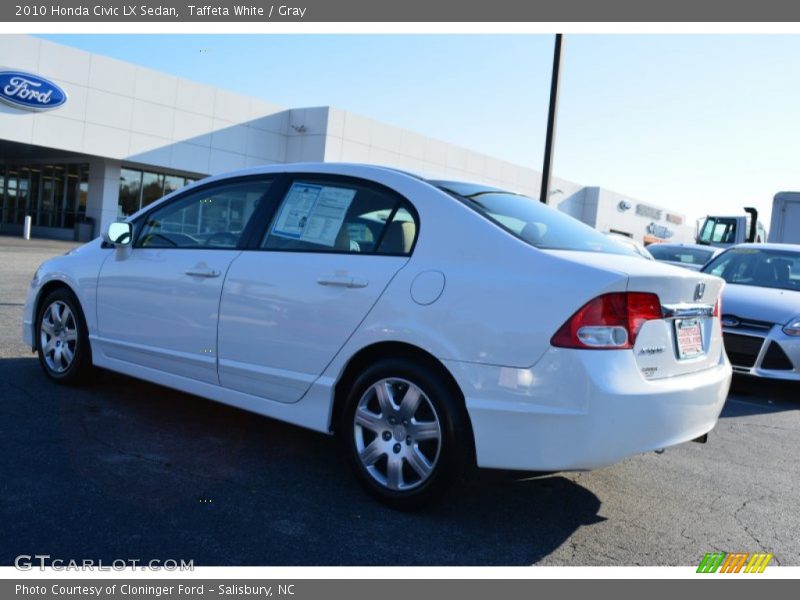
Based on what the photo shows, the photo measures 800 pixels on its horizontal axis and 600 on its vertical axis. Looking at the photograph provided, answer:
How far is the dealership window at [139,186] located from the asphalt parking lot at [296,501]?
27.4 metres

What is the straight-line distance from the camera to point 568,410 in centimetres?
292

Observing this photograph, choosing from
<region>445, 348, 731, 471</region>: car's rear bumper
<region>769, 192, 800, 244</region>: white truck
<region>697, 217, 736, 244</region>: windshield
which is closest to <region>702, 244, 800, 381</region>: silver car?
<region>445, 348, 731, 471</region>: car's rear bumper

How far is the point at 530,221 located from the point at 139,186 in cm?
3024

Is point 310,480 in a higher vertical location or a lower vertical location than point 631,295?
lower

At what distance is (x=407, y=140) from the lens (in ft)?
121

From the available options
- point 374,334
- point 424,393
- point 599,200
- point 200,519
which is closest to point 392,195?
point 374,334

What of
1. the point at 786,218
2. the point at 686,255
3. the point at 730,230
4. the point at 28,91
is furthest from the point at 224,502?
the point at 28,91

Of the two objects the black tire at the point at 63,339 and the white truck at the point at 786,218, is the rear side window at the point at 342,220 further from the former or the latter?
the white truck at the point at 786,218

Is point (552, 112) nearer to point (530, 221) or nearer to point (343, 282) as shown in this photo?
point (530, 221)

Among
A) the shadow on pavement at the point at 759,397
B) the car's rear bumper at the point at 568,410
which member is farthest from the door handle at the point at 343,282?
the shadow on pavement at the point at 759,397

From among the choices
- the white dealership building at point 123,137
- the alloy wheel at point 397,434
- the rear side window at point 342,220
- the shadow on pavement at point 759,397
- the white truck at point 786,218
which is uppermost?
the white dealership building at point 123,137

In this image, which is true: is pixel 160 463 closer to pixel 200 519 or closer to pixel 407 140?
pixel 200 519

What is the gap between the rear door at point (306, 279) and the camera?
3.55 metres
